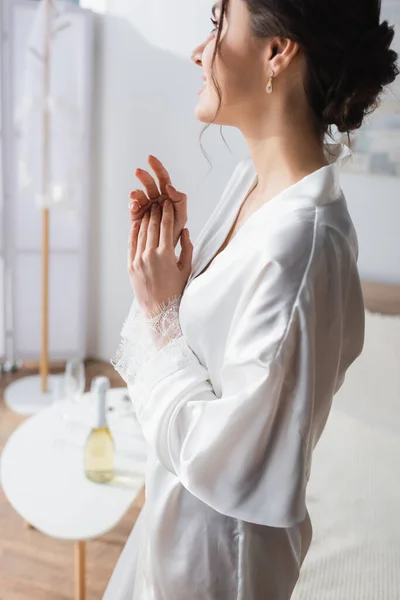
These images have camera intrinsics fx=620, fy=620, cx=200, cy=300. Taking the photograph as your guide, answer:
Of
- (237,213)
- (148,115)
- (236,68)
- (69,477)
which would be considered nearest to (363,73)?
(236,68)

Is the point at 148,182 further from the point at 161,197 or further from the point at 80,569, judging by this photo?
the point at 80,569

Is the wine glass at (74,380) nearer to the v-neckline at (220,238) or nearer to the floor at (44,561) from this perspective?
the floor at (44,561)

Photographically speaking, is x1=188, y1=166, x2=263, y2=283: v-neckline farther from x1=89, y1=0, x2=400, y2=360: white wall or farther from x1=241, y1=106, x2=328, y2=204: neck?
x1=89, y1=0, x2=400, y2=360: white wall

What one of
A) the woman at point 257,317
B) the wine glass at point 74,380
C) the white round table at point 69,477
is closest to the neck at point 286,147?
the woman at point 257,317

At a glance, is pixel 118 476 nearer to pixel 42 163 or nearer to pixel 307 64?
pixel 307 64

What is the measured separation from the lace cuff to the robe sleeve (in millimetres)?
28

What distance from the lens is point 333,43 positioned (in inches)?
30.5

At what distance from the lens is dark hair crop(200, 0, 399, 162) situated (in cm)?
76

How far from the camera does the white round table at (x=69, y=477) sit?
1.60m

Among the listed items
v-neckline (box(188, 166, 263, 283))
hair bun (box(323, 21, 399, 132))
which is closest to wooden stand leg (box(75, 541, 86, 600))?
v-neckline (box(188, 166, 263, 283))

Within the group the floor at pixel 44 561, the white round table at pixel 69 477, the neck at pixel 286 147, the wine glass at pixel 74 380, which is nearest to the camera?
the neck at pixel 286 147

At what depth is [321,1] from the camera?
2.46ft

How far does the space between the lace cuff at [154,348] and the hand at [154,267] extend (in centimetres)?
1

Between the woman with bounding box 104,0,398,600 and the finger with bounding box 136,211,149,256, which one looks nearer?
the woman with bounding box 104,0,398,600
